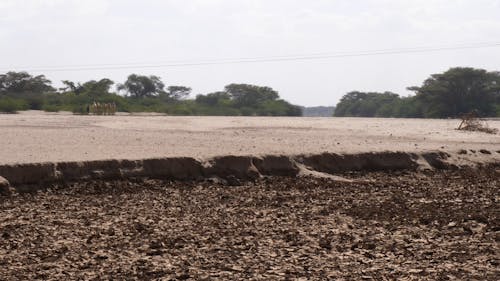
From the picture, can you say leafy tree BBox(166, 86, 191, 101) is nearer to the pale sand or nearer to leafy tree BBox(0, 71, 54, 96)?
leafy tree BBox(0, 71, 54, 96)

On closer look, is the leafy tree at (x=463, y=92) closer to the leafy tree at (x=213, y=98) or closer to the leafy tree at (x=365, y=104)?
the leafy tree at (x=365, y=104)

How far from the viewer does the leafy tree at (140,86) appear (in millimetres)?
75562

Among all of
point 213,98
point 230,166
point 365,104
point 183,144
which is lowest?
point 230,166

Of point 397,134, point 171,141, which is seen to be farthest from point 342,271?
point 397,134

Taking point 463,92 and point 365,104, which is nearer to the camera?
point 463,92

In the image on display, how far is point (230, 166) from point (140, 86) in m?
60.3

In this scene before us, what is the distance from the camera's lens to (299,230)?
456 inches

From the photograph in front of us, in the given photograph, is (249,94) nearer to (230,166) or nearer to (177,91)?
(177,91)

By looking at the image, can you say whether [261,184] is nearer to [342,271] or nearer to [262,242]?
[262,242]

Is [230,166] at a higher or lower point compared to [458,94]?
lower

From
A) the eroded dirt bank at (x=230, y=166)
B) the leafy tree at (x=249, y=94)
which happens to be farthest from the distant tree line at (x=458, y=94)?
the eroded dirt bank at (x=230, y=166)

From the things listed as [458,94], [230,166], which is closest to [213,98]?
[458,94]

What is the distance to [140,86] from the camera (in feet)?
250

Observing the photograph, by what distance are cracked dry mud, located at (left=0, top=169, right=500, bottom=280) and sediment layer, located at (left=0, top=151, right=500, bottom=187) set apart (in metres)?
0.38
